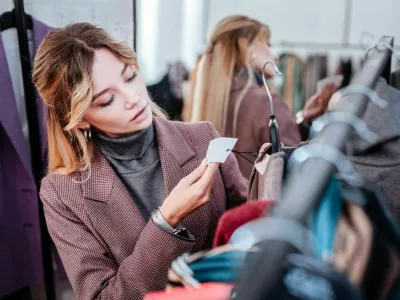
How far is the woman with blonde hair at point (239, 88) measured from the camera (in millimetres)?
1562

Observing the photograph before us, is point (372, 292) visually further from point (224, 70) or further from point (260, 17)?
point (260, 17)

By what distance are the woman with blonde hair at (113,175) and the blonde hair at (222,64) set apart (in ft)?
1.44

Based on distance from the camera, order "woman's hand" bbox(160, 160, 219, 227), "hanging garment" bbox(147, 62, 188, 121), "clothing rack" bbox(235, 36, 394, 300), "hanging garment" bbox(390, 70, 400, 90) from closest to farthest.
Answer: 1. "clothing rack" bbox(235, 36, 394, 300)
2. "woman's hand" bbox(160, 160, 219, 227)
3. "hanging garment" bbox(390, 70, 400, 90)
4. "hanging garment" bbox(147, 62, 188, 121)

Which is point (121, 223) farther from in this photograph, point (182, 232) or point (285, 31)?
point (285, 31)

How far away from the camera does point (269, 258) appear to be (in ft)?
1.45

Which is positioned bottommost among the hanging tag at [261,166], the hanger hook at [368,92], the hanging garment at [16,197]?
the hanging garment at [16,197]

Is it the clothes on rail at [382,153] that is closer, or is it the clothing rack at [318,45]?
the clothes on rail at [382,153]

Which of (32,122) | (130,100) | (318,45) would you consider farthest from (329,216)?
(318,45)

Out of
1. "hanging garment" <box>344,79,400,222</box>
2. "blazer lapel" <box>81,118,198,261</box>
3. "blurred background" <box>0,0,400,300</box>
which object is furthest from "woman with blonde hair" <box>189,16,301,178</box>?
"hanging garment" <box>344,79,400,222</box>

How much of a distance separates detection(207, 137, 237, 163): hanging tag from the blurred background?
142 centimetres

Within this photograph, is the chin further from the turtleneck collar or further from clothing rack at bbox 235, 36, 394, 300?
clothing rack at bbox 235, 36, 394, 300

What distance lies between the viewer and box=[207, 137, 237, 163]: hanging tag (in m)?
0.88

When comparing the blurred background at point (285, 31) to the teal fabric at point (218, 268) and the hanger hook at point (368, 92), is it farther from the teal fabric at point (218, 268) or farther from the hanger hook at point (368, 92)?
the teal fabric at point (218, 268)

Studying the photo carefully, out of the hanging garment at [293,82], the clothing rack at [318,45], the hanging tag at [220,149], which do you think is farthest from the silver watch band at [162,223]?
the clothing rack at [318,45]
